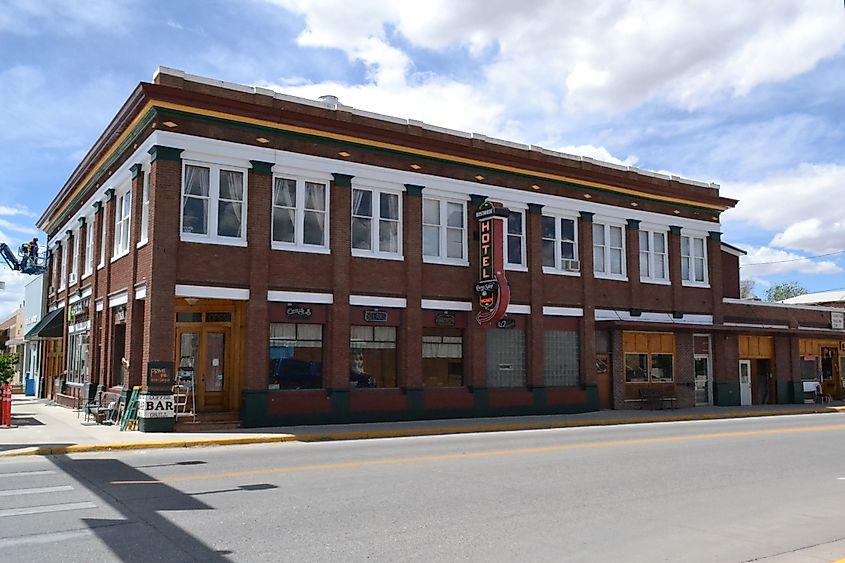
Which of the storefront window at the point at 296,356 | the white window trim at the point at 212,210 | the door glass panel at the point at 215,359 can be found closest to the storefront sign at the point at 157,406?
the door glass panel at the point at 215,359

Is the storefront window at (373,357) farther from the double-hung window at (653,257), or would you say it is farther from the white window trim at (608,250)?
the double-hung window at (653,257)

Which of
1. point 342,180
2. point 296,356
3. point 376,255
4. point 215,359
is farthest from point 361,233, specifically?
point 215,359

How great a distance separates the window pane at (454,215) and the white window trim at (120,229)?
9.77m

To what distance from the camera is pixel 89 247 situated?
2877cm

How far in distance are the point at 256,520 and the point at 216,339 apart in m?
14.4

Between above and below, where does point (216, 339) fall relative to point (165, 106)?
below

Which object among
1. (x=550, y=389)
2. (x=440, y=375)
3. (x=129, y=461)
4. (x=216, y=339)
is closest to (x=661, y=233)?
(x=550, y=389)

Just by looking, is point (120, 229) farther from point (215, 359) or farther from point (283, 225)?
point (283, 225)

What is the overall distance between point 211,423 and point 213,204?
587 centimetres

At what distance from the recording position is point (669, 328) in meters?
29.8

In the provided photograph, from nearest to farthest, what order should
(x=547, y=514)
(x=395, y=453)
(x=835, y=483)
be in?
(x=547, y=514), (x=835, y=483), (x=395, y=453)

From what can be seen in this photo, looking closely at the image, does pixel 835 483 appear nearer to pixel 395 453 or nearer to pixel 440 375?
pixel 395 453

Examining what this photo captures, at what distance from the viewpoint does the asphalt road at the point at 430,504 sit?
7625 millimetres

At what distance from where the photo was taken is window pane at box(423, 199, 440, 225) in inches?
991
